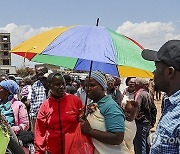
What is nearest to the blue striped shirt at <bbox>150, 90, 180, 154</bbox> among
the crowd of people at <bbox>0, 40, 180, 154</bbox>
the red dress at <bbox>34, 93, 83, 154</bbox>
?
the crowd of people at <bbox>0, 40, 180, 154</bbox>

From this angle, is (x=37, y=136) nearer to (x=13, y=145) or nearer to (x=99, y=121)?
(x=99, y=121)

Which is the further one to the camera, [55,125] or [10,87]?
[10,87]

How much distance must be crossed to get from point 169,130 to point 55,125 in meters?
2.12

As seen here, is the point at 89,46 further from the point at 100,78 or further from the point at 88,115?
the point at 88,115

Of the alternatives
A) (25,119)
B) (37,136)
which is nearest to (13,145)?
(37,136)

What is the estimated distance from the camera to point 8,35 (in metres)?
102

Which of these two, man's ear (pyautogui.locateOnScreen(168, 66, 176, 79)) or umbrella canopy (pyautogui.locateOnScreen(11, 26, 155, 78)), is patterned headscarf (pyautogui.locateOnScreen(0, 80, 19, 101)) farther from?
man's ear (pyautogui.locateOnScreen(168, 66, 176, 79))

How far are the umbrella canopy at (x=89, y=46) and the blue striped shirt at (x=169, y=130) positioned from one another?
130 cm

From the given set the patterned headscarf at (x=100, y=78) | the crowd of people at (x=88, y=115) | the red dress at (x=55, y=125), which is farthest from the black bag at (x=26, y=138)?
the patterned headscarf at (x=100, y=78)

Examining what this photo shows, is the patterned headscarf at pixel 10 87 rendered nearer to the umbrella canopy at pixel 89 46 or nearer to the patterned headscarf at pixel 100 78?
the umbrella canopy at pixel 89 46

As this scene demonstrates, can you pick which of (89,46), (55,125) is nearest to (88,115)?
(55,125)

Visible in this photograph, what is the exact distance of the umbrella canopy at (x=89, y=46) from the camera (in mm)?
3523

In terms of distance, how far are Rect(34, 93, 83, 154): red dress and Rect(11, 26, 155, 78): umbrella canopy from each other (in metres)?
0.60

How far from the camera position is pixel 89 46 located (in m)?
3.57
